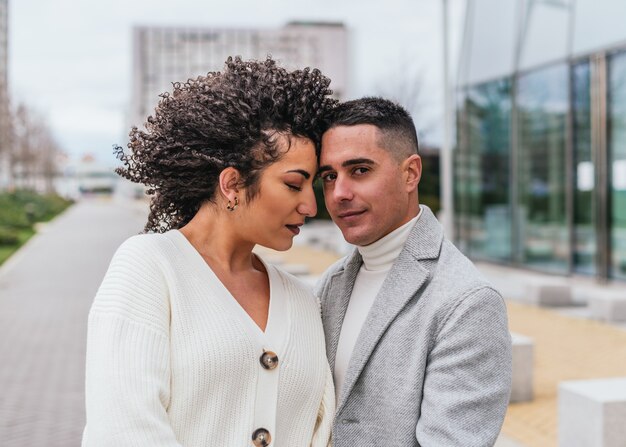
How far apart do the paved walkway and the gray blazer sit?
4.22 meters

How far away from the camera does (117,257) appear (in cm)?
189

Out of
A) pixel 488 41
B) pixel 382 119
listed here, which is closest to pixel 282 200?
pixel 382 119

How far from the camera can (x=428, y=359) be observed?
2047 millimetres

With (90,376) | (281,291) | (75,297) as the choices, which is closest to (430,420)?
A: (281,291)

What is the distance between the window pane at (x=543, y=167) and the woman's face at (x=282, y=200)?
46.0 ft

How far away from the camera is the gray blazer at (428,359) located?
6.41 ft

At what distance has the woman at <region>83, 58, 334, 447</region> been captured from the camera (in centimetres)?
175

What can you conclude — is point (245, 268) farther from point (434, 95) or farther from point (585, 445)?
point (434, 95)

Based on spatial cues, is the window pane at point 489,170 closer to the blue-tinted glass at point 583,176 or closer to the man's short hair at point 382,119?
the blue-tinted glass at point 583,176

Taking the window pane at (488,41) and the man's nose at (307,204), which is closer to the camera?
the man's nose at (307,204)

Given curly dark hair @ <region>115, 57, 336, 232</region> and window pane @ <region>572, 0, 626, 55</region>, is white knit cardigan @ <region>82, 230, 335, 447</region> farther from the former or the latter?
window pane @ <region>572, 0, 626, 55</region>

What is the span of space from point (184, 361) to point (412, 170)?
90 cm

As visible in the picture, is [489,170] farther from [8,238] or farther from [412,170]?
[412,170]

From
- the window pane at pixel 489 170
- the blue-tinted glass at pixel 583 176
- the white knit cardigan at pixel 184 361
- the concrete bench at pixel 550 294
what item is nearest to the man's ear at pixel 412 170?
the white knit cardigan at pixel 184 361
